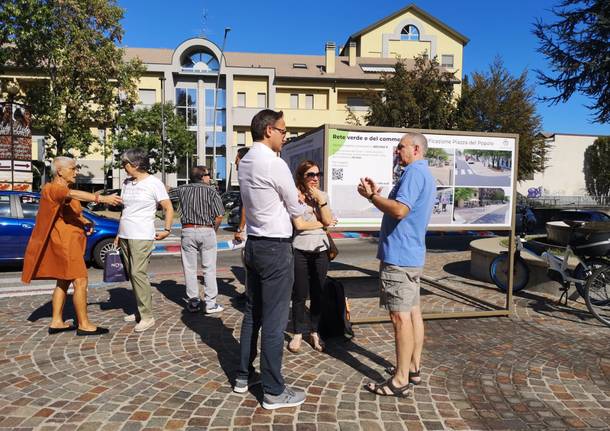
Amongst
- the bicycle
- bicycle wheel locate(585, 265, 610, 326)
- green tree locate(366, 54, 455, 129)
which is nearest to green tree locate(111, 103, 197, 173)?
green tree locate(366, 54, 455, 129)

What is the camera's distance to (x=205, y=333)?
4863 mm

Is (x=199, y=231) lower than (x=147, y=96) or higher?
lower

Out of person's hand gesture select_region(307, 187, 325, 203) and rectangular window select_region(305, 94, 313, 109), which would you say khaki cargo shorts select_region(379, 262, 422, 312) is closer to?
person's hand gesture select_region(307, 187, 325, 203)

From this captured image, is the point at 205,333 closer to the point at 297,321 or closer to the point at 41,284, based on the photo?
the point at 297,321

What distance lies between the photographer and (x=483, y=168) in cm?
543

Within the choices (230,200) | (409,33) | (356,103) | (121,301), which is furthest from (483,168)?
(409,33)

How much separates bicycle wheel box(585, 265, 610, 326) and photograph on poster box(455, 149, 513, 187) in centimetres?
146

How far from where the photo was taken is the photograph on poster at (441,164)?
17.1 ft

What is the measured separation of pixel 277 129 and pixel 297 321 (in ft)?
6.60

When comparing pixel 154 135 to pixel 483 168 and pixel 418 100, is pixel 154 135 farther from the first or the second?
pixel 483 168

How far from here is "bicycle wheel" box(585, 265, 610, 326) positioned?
5395 millimetres

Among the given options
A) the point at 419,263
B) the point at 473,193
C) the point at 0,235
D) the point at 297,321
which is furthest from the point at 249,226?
the point at 0,235

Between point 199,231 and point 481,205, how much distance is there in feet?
11.1

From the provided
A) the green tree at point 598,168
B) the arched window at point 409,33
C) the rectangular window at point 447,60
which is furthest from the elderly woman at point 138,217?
the green tree at point 598,168
